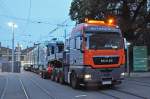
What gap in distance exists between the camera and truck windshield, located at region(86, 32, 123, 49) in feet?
80.7

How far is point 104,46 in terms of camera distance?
2470 cm

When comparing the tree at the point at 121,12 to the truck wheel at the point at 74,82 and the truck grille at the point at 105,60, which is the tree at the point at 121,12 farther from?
the truck grille at the point at 105,60

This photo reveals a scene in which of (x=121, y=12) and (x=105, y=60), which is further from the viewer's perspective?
(x=121, y=12)

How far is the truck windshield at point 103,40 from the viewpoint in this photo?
969 inches

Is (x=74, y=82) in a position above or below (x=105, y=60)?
below

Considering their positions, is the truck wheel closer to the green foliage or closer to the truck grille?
the truck grille

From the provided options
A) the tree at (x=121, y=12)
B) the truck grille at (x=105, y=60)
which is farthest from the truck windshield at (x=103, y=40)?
the tree at (x=121, y=12)

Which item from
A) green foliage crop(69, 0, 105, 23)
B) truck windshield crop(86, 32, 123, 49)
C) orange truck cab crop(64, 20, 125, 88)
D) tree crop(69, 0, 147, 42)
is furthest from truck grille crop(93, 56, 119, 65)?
green foliage crop(69, 0, 105, 23)

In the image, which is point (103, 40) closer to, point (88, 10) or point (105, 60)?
point (105, 60)

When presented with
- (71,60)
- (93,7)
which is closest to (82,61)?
(71,60)

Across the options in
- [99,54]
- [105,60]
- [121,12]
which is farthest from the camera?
[121,12]

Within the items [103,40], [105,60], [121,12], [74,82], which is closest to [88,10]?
[121,12]

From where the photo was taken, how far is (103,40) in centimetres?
2477

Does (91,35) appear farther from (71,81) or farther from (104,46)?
(71,81)
